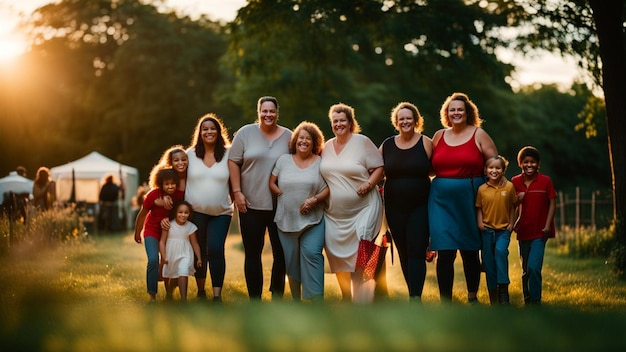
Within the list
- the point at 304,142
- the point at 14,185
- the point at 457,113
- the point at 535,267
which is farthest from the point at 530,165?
the point at 14,185

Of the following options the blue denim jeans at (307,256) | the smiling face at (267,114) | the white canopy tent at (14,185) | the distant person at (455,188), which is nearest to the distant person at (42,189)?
the white canopy tent at (14,185)

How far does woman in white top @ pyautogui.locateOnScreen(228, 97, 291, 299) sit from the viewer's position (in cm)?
960

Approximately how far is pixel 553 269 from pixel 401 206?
23.8 ft

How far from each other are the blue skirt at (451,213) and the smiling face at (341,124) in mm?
1045

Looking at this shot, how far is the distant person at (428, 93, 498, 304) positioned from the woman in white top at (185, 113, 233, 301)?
2.27 metres

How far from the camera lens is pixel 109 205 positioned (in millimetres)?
30609

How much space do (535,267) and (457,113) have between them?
76.2 inches

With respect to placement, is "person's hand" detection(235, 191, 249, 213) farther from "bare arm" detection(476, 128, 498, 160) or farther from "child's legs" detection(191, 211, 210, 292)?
"bare arm" detection(476, 128, 498, 160)

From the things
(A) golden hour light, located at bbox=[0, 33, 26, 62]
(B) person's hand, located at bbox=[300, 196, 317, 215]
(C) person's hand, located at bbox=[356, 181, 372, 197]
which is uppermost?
(A) golden hour light, located at bbox=[0, 33, 26, 62]

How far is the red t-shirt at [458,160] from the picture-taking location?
922 centimetres

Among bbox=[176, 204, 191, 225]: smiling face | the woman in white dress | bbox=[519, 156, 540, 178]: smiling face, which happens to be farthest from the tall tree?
bbox=[176, 204, 191, 225]: smiling face

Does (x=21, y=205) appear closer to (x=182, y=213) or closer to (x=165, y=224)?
(x=165, y=224)

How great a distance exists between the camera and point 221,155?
9.95m

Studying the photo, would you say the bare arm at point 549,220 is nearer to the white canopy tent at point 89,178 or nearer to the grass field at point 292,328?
the grass field at point 292,328
